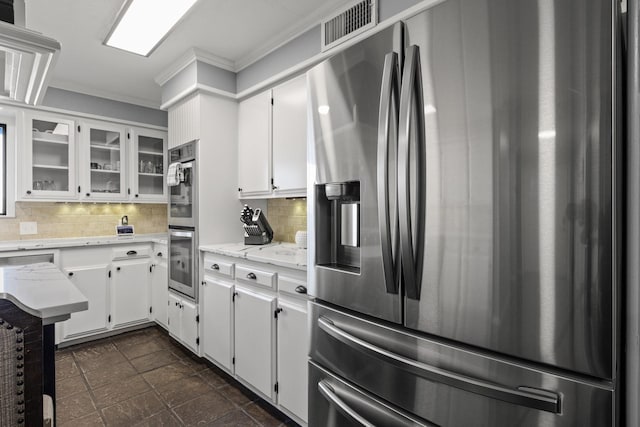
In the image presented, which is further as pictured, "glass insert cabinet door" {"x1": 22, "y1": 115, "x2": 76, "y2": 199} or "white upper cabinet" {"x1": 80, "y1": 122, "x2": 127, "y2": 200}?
"white upper cabinet" {"x1": 80, "y1": 122, "x2": 127, "y2": 200}

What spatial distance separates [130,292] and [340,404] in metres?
2.97

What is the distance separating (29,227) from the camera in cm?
342

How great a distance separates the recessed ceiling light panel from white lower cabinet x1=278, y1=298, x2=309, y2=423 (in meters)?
1.87

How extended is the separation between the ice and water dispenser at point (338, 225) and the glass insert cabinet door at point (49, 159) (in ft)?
10.6

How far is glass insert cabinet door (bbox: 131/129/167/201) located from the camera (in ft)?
12.7

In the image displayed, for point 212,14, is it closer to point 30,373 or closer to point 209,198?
point 209,198

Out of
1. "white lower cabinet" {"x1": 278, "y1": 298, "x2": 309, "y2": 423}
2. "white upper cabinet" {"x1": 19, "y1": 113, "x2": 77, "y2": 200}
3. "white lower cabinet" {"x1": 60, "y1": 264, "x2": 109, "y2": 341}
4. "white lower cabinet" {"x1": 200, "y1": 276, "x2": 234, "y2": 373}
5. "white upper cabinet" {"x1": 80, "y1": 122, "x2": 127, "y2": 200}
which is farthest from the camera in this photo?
"white upper cabinet" {"x1": 80, "y1": 122, "x2": 127, "y2": 200}

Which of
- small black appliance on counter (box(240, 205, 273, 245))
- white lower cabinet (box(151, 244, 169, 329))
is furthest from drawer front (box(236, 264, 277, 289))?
white lower cabinet (box(151, 244, 169, 329))

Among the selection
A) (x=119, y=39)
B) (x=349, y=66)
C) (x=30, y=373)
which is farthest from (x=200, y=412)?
(x=119, y=39)

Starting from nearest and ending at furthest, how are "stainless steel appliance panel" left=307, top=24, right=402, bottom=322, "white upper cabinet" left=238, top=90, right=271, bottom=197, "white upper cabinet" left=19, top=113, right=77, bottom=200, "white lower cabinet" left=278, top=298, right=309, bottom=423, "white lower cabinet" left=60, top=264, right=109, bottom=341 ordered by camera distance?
"stainless steel appliance panel" left=307, top=24, right=402, bottom=322, "white lower cabinet" left=278, top=298, right=309, bottom=423, "white upper cabinet" left=238, top=90, right=271, bottom=197, "white lower cabinet" left=60, top=264, right=109, bottom=341, "white upper cabinet" left=19, top=113, right=77, bottom=200

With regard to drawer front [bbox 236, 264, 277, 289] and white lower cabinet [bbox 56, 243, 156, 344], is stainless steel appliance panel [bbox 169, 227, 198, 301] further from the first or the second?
drawer front [bbox 236, 264, 277, 289]

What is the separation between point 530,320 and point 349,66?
0.99m

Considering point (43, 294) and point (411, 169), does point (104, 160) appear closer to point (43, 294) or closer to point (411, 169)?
point (43, 294)

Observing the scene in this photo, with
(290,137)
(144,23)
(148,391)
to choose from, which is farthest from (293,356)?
A: (144,23)
